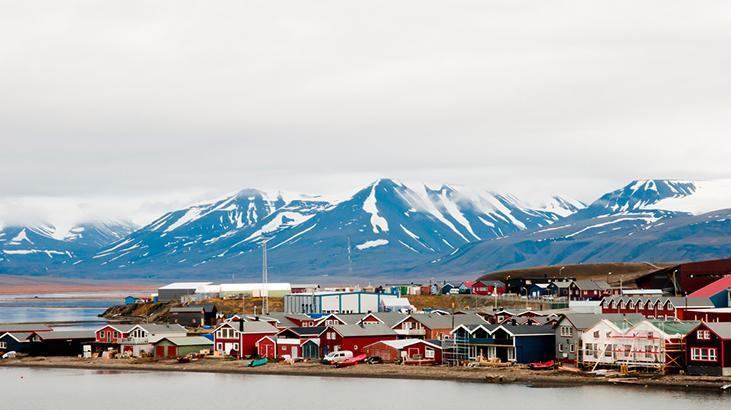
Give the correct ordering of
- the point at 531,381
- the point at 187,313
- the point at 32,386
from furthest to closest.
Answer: the point at 187,313 → the point at 32,386 → the point at 531,381

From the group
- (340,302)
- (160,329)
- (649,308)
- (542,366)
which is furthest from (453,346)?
(340,302)

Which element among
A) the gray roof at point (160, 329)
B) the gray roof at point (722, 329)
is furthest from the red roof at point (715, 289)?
the gray roof at point (160, 329)

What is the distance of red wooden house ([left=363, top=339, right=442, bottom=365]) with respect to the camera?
243 feet

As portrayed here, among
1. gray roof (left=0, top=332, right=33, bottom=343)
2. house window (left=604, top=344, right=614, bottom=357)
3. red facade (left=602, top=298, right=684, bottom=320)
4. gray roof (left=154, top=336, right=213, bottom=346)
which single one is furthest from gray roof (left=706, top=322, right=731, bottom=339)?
gray roof (left=0, top=332, right=33, bottom=343)

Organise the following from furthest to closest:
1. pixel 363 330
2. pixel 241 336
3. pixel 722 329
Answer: pixel 241 336 → pixel 363 330 → pixel 722 329

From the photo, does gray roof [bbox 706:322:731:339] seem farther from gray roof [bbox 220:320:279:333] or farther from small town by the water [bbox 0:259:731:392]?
gray roof [bbox 220:320:279:333]

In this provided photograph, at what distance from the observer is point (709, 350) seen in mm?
61438

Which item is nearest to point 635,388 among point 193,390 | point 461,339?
point 461,339

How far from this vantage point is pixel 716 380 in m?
59.9

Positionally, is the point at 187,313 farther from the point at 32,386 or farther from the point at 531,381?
the point at 531,381

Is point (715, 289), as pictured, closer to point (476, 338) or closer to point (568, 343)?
point (568, 343)

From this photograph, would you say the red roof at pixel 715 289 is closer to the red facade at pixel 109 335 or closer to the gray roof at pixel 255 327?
the gray roof at pixel 255 327

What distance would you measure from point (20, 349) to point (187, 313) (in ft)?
117

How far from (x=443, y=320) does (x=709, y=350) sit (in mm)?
24689
